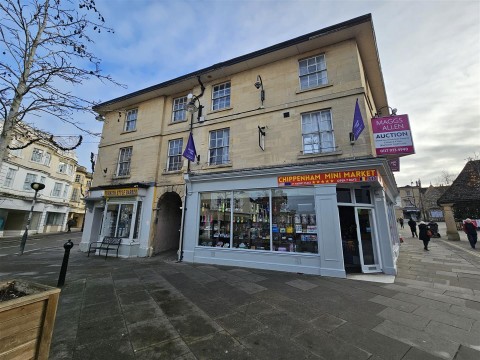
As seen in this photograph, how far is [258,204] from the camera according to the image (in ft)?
30.7

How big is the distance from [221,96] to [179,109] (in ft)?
9.61

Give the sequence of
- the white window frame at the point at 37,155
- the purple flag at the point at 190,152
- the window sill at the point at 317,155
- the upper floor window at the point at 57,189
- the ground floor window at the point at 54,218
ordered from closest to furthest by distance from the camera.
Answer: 1. the window sill at the point at 317,155
2. the purple flag at the point at 190,152
3. the white window frame at the point at 37,155
4. the ground floor window at the point at 54,218
5. the upper floor window at the point at 57,189

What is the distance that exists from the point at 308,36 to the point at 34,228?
1398 inches

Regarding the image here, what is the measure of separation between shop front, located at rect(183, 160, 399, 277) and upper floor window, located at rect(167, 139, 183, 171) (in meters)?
2.47

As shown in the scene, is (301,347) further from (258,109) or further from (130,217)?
(130,217)

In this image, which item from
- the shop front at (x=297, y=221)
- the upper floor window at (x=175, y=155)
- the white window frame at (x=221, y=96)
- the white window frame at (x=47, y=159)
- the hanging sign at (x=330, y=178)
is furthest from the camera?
the white window frame at (x=47, y=159)

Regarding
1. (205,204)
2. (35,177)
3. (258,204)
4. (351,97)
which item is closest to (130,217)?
(205,204)

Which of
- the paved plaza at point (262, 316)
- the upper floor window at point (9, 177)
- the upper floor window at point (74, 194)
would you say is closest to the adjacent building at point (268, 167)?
the paved plaza at point (262, 316)

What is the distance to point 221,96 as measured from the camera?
11.7 m

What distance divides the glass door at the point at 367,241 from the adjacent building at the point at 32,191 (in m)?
→ 26.1

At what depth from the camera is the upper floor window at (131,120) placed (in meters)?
14.0

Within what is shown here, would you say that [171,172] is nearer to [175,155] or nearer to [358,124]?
[175,155]

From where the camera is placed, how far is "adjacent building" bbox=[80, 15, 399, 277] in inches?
316

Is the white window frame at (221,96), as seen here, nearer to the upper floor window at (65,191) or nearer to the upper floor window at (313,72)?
the upper floor window at (313,72)
